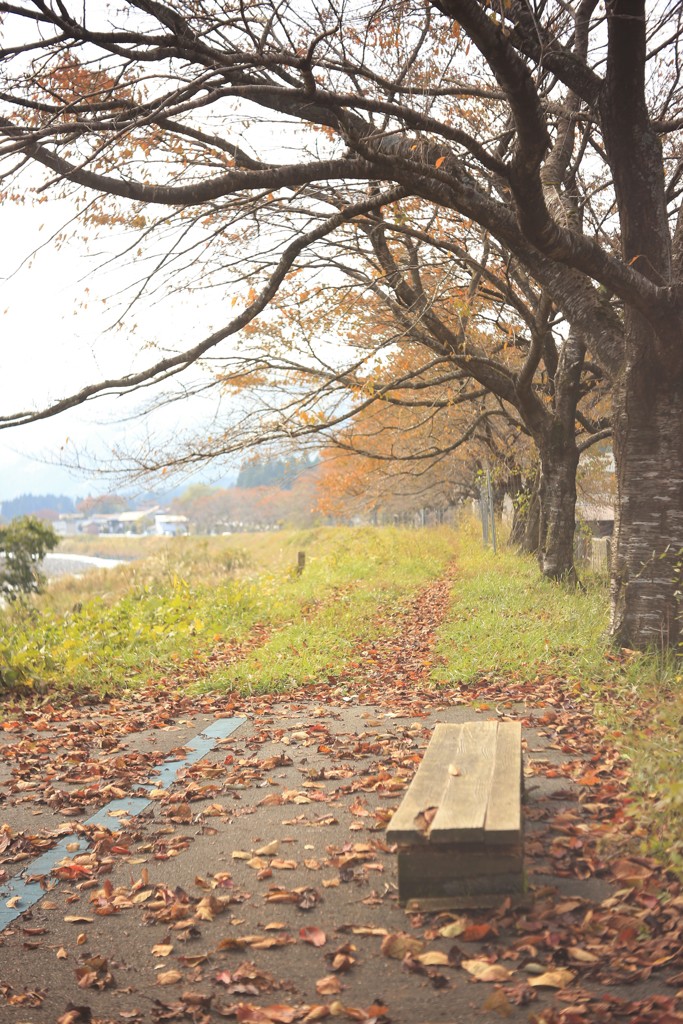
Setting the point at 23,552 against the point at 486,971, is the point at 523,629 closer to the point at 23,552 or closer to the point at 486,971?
the point at 486,971

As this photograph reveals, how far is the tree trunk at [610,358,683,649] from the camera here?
9055mm

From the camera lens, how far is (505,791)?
4488 mm

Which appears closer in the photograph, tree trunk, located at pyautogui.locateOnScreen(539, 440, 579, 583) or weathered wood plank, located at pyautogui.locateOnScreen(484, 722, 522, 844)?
weathered wood plank, located at pyautogui.locateOnScreen(484, 722, 522, 844)

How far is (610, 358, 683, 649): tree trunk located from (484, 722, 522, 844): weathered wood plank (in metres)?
4.08

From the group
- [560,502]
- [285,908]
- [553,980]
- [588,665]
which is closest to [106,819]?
[285,908]

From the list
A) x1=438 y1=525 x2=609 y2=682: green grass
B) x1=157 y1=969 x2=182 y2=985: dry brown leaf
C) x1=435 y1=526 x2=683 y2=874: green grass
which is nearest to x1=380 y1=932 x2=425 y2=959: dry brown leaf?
x1=157 y1=969 x2=182 y2=985: dry brown leaf

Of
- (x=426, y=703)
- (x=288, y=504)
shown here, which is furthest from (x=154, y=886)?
(x=288, y=504)

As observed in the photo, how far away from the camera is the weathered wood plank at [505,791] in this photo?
13.2 ft

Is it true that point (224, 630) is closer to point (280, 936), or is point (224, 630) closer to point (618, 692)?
point (618, 692)

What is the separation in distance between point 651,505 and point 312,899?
235 inches

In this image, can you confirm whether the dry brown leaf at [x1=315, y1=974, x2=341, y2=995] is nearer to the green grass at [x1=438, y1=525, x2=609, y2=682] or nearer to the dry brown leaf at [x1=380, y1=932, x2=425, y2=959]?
the dry brown leaf at [x1=380, y1=932, x2=425, y2=959]

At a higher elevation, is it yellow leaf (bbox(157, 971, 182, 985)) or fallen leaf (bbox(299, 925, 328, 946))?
fallen leaf (bbox(299, 925, 328, 946))

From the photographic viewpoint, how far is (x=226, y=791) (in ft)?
21.2

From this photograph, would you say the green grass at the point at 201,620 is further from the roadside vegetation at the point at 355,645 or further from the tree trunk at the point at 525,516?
the tree trunk at the point at 525,516
